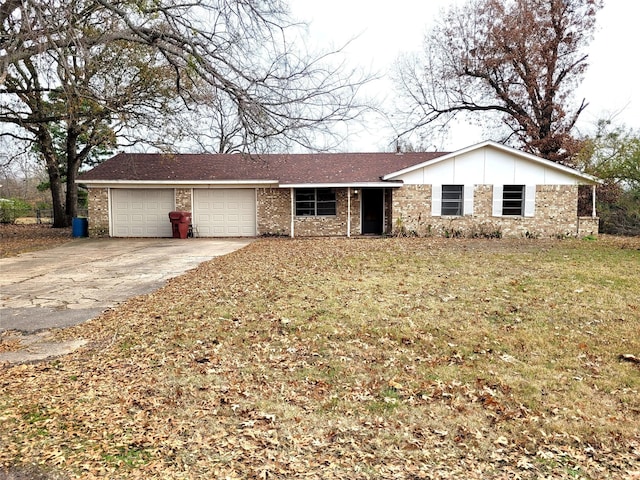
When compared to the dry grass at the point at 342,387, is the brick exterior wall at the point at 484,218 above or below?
above

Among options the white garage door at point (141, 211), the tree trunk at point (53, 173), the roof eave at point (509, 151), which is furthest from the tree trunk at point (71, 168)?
the roof eave at point (509, 151)

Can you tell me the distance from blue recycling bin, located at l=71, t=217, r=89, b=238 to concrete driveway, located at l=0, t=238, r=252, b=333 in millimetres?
3199

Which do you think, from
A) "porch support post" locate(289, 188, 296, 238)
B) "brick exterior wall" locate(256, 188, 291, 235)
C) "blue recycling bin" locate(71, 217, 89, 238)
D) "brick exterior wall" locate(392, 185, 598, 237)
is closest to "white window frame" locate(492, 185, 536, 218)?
"brick exterior wall" locate(392, 185, 598, 237)

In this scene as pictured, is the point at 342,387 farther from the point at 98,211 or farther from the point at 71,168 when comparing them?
the point at 71,168

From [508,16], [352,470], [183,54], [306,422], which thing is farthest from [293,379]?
[508,16]

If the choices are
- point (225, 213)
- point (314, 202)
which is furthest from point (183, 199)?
point (314, 202)

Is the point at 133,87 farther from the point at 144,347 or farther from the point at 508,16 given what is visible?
the point at 508,16

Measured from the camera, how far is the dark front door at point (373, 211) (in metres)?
18.7

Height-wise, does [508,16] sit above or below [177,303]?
above

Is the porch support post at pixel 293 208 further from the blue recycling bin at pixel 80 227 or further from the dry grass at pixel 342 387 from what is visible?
the dry grass at pixel 342 387

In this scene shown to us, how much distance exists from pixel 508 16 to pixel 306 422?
2676 centimetres

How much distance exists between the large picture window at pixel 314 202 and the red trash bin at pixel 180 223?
15.1 feet

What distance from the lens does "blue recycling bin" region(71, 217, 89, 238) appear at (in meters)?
17.5

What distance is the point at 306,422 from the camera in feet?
10.3
